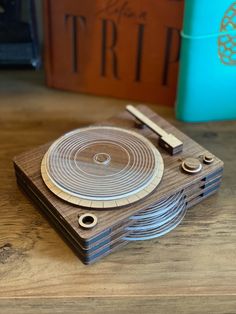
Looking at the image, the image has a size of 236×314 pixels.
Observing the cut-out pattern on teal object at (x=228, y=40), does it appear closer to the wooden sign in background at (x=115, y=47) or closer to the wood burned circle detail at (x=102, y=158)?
the wooden sign in background at (x=115, y=47)

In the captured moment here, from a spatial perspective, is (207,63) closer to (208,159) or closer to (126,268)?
(208,159)

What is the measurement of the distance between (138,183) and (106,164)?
0.06 meters

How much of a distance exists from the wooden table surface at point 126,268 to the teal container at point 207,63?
0.52 ft

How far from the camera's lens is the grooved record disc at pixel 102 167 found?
62cm

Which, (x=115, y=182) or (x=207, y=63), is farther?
(x=207, y=63)

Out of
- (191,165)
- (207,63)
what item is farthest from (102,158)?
(207,63)

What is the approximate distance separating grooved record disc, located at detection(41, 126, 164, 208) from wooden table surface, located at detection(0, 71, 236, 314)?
0.23 ft

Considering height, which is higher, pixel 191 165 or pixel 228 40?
pixel 228 40

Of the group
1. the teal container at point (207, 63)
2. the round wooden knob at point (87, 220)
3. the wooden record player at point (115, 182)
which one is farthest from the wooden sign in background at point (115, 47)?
the round wooden knob at point (87, 220)

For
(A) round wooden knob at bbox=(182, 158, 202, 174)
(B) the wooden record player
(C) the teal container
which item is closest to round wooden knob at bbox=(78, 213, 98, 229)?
(B) the wooden record player

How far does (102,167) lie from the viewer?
0.66 m

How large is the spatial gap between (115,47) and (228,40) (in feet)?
0.67

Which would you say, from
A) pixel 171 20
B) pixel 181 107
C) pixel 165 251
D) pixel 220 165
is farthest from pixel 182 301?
pixel 171 20

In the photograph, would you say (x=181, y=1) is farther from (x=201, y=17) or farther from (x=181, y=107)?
(x=181, y=107)
